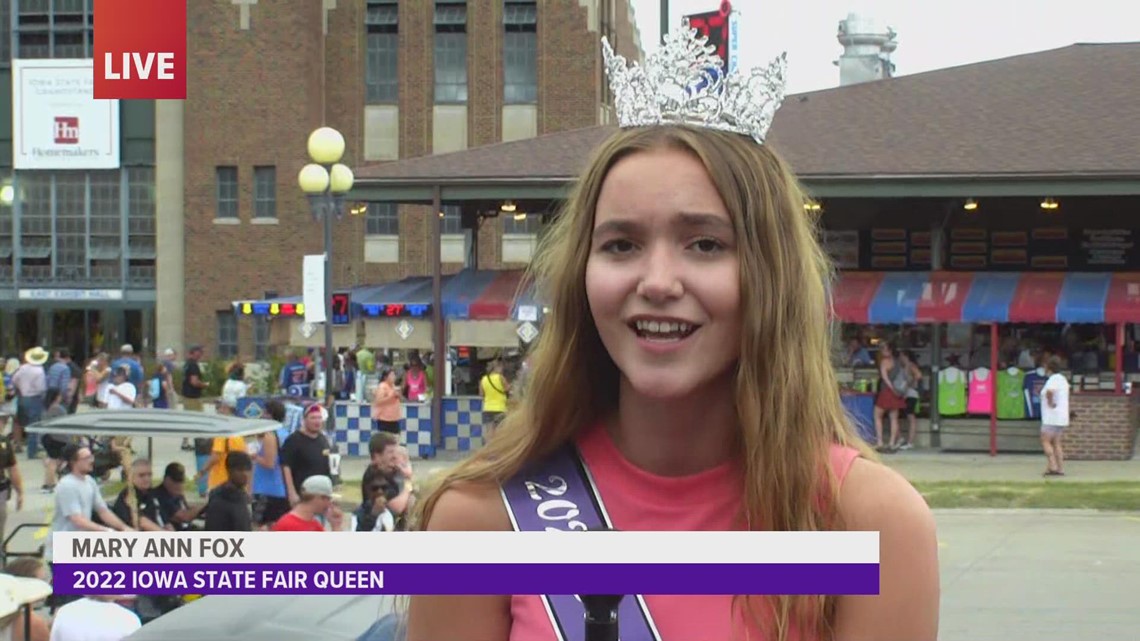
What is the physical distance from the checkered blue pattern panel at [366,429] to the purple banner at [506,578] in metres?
25.4

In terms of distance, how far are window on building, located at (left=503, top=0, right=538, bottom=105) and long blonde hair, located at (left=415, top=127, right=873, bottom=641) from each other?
52149 mm

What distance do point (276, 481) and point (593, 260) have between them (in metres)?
13.6

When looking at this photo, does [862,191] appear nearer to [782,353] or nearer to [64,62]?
[782,353]

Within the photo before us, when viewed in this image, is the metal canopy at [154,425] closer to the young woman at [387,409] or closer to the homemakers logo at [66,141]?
the young woman at [387,409]

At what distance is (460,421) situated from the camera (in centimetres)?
2695

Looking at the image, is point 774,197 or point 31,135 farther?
point 31,135

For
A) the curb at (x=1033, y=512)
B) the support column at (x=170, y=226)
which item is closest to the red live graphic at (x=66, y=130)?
the support column at (x=170, y=226)

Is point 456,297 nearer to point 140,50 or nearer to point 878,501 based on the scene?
point 140,50

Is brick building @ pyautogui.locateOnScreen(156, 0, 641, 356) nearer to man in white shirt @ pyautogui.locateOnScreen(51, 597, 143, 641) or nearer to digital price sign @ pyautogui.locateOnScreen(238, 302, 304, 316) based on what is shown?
digital price sign @ pyautogui.locateOnScreen(238, 302, 304, 316)

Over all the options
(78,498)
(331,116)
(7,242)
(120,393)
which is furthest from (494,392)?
(7,242)

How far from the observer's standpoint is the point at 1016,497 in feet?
66.9

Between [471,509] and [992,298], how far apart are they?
80.2ft

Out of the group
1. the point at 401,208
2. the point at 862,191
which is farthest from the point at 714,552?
the point at 401,208

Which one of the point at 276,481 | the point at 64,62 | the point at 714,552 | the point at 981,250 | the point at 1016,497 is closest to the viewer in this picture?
the point at 714,552
